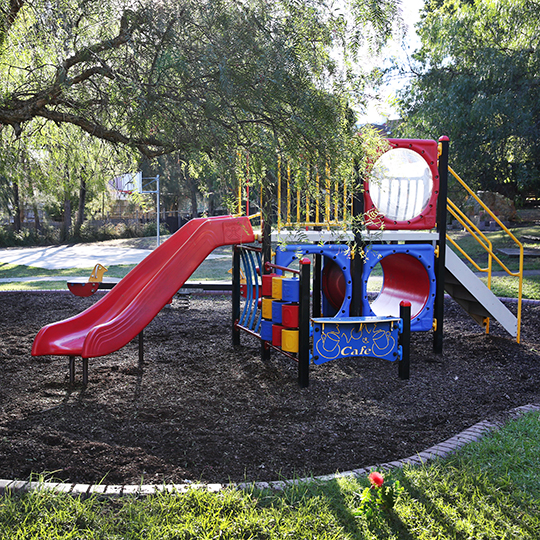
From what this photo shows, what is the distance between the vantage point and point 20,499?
274cm

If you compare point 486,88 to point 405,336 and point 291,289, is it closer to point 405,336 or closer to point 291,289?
point 405,336

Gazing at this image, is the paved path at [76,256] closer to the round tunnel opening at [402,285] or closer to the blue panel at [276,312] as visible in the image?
the round tunnel opening at [402,285]

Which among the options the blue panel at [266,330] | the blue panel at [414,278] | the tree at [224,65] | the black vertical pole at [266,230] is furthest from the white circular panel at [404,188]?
the tree at [224,65]

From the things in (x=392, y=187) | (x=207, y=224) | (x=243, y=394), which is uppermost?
(x=392, y=187)

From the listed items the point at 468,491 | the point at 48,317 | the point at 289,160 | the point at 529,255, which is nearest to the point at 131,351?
the point at 48,317

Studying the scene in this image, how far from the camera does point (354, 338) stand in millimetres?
5012

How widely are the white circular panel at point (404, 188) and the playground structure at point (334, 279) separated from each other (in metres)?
0.01

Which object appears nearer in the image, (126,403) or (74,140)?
(126,403)

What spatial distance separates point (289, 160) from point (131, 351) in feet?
11.0

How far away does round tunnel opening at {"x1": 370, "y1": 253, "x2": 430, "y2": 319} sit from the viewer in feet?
22.1

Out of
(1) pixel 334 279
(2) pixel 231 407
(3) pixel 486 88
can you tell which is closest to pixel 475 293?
(1) pixel 334 279

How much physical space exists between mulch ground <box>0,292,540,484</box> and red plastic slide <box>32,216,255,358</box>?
1.42ft

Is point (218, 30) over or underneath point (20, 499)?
over

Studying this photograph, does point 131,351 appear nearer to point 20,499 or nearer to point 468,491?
point 20,499
